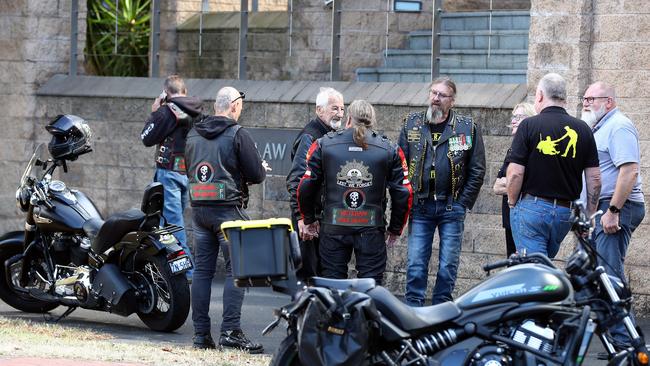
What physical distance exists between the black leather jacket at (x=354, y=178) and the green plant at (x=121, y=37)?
9620mm

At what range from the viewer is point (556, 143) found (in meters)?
8.77

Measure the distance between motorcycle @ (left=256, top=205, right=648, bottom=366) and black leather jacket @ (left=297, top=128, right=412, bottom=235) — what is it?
224 cm

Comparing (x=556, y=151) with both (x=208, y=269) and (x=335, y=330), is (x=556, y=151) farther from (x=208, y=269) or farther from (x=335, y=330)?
(x=335, y=330)

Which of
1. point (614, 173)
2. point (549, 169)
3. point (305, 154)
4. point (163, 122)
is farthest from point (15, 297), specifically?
point (614, 173)

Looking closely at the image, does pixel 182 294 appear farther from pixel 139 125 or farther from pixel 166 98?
pixel 139 125

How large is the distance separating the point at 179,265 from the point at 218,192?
841mm

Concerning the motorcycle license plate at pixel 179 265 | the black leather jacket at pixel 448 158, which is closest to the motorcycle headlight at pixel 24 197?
the motorcycle license plate at pixel 179 265

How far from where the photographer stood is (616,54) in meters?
10.9

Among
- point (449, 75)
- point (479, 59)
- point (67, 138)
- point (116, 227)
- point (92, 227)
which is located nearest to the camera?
point (116, 227)

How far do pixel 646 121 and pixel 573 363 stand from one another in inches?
185

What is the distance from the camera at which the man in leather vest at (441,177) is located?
31.2 feet

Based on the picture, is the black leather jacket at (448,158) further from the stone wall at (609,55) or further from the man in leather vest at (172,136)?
the man in leather vest at (172,136)

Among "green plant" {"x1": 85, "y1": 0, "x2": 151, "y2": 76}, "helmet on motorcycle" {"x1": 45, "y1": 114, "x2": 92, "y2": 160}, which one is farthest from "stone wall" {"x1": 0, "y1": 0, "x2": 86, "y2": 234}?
"helmet on motorcycle" {"x1": 45, "y1": 114, "x2": 92, "y2": 160}

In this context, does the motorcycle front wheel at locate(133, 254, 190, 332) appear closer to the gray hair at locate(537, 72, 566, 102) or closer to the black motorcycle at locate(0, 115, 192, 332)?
the black motorcycle at locate(0, 115, 192, 332)
